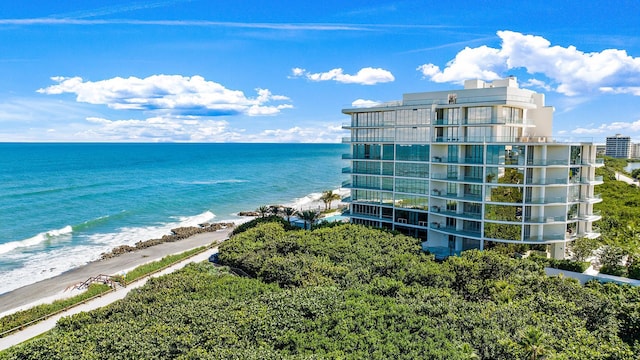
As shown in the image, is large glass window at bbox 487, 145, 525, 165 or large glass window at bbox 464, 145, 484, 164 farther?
large glass window at bbox 464, 145, 484, 164

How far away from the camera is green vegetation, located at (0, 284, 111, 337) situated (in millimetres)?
31547

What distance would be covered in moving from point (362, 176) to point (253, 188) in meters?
65.3

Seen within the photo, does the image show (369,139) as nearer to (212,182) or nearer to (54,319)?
(54,319)

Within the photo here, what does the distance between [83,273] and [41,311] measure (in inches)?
546

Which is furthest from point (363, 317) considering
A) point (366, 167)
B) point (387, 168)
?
point (366, 167)

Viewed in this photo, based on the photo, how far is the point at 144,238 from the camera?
2447 inches

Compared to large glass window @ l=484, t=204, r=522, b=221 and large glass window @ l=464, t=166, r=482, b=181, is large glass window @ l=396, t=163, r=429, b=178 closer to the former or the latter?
large glass window @ l=464, t=166, r=482, b=181

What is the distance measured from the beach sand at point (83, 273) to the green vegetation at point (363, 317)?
55.9 ft

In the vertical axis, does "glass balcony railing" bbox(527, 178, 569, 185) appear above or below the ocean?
above

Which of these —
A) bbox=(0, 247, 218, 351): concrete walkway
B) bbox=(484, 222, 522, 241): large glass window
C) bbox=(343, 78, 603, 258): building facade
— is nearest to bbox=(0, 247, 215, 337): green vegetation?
bbox=(0, 247, 218, 351): concrete walkway

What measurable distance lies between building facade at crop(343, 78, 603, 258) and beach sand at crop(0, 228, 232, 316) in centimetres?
2601

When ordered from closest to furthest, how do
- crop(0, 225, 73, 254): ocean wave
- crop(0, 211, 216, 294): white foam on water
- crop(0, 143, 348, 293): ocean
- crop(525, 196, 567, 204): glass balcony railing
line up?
crop(525, 196, 567, 204): glass balcony railing, crop(0, 211, 216, 294): white foam on water, crop(0, 143, 348, 293): ocean, crop(0, 225, 73, 254): ocean wave

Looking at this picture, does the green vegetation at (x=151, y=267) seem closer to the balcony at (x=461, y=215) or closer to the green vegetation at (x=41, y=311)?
the green vegetation at (x=41, y=311)

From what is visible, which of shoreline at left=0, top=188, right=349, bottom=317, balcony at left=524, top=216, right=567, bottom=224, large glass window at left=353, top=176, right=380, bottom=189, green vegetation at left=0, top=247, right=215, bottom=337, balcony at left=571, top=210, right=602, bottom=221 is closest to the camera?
green vegetation at left=0, top=247, right=215, bottom=337
